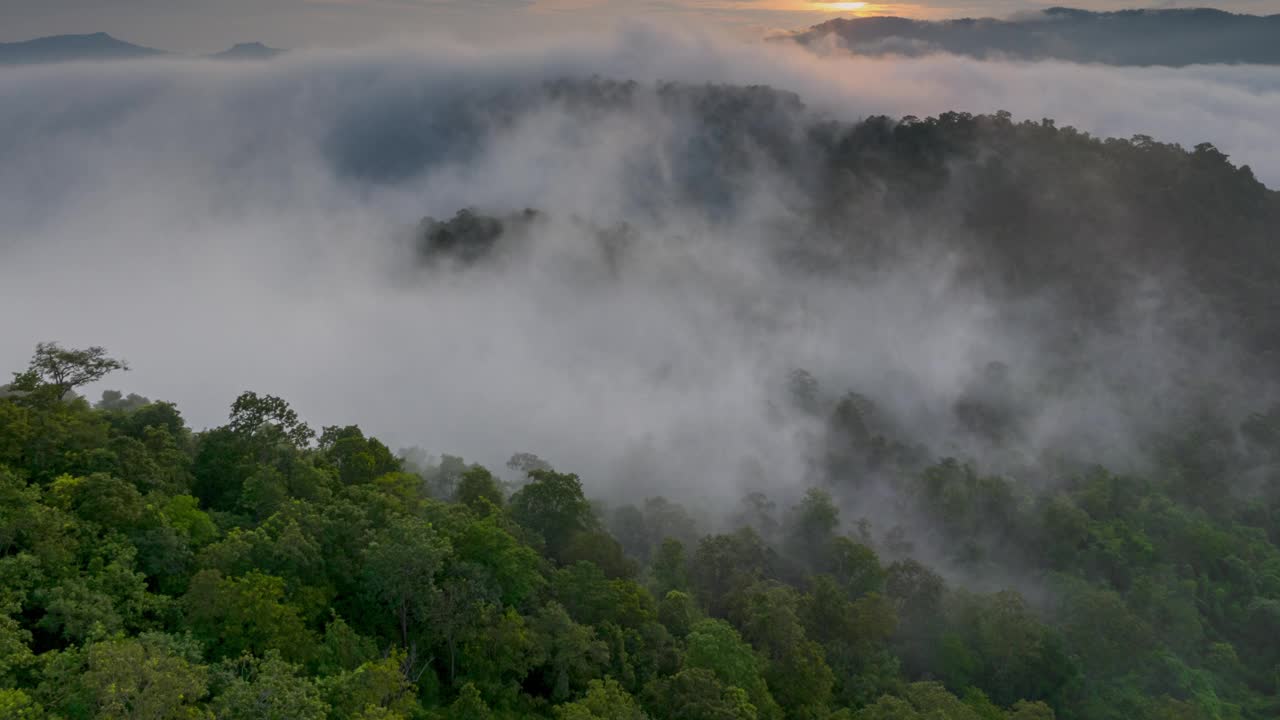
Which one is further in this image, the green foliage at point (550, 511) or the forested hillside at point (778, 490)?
the green foliage at point (550, 511)

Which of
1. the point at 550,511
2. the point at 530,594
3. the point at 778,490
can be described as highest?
the point at 530,594

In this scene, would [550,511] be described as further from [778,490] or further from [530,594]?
[778,490]

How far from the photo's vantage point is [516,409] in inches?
4254

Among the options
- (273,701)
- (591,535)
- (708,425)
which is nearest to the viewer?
(273,701)

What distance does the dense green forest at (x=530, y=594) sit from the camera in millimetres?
23328

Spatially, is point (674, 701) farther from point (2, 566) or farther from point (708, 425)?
point (708, 425)

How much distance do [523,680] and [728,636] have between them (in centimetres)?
888

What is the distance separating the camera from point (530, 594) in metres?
34.2

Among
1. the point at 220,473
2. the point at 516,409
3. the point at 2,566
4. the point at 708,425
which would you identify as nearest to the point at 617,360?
the point at 516,409

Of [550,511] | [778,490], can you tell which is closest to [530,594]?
[550,511]

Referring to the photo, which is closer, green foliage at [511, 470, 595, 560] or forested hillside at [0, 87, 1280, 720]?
forested hillside at [0, 87, 1280, 720]

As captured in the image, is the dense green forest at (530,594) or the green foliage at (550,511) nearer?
the dense green forest at (530,594)

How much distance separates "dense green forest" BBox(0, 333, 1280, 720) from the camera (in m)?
23.3

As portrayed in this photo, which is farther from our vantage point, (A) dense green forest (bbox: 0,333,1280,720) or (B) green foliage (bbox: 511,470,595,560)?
(B) green foliage (bbox: 511,470,595,560)
